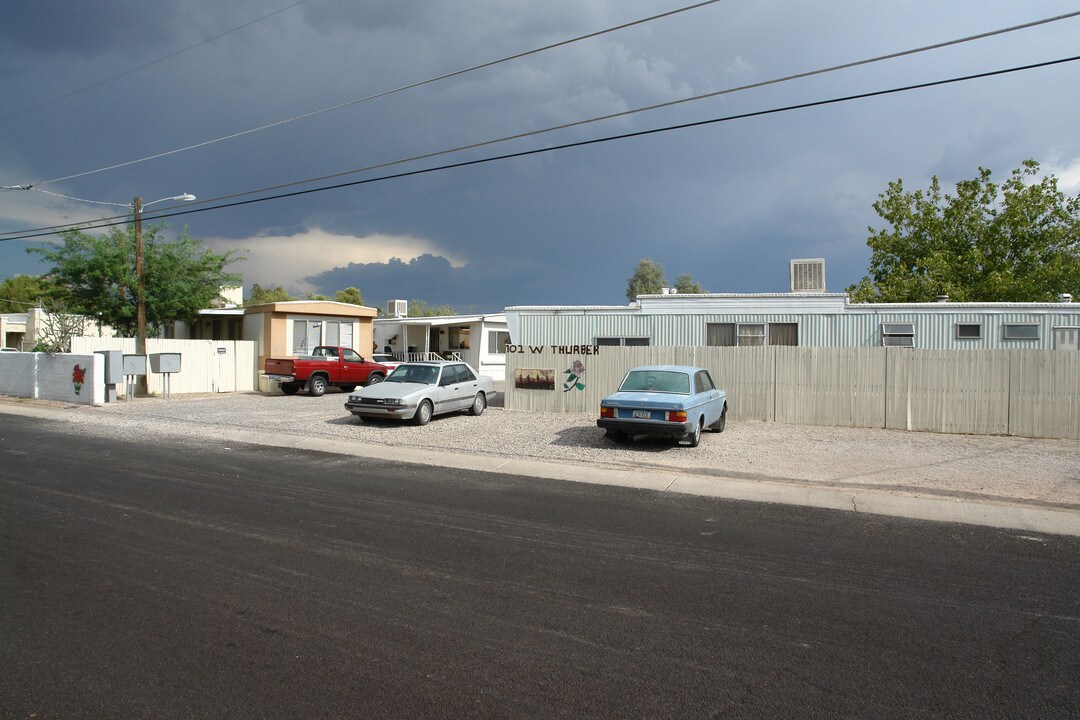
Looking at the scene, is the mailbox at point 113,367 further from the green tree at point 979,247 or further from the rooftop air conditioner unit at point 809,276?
the green tree at point 979,247

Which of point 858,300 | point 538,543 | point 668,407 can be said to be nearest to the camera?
point 538,543

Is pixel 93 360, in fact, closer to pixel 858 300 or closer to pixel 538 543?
pixel 538 543

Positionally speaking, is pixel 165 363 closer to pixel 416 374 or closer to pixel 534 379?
pixel 416 374

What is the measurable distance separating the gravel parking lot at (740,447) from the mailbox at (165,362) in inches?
101

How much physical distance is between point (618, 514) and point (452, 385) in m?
9.33

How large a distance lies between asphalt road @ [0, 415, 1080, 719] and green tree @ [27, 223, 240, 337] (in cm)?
1951

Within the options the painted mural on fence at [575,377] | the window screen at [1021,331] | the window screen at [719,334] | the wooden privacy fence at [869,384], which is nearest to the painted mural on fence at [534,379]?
the wooden privacy fence at [869,384]

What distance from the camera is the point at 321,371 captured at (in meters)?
23.2

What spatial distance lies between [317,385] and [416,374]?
314 inches

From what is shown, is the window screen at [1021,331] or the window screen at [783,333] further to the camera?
the window screen at [783,333]

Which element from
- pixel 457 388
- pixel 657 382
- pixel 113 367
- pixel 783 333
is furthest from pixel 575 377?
pixel 113 367

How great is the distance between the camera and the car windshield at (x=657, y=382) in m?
12.9

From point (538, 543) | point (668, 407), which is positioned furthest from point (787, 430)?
point (538, 543)

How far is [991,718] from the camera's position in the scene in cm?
338
